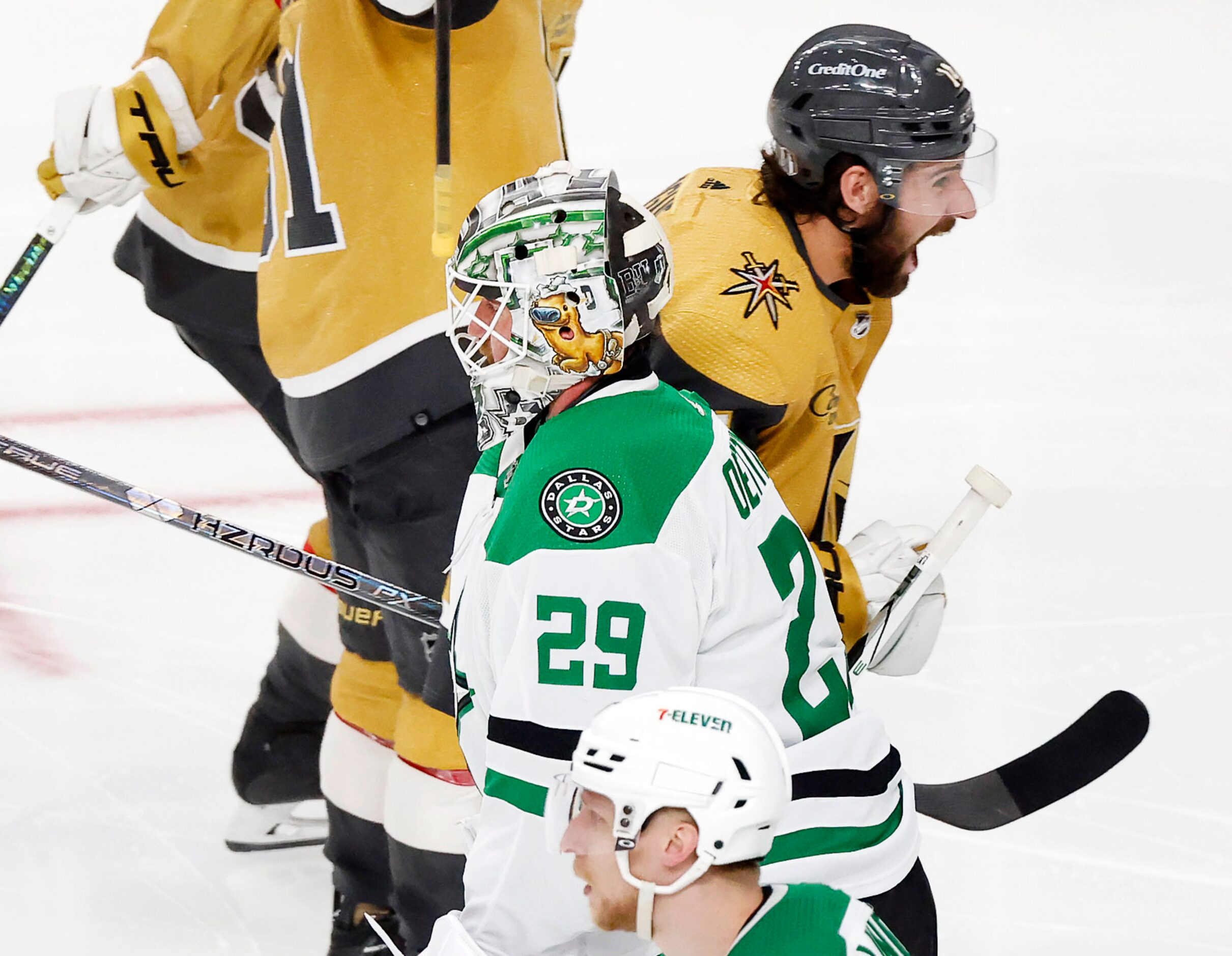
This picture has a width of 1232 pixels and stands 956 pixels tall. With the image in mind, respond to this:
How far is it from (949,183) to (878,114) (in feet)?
0.42

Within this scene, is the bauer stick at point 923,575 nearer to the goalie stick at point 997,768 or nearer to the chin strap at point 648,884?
the goalie stick at point 997,768

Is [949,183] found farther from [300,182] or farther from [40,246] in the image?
[40,246]

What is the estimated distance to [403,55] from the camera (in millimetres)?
2023

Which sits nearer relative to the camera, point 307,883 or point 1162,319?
point 307,883

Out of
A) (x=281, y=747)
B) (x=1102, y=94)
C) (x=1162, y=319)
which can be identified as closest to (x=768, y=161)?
(x=281, y=747)

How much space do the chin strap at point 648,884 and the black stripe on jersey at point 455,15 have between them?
119 centimetres

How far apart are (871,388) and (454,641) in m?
2.80

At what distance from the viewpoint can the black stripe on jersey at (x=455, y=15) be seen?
6.55 feet

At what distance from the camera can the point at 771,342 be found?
188 centimetres

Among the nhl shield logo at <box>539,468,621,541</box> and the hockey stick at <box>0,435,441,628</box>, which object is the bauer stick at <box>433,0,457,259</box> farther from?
the nhl shield logo at <box>539,468,621,541</box>

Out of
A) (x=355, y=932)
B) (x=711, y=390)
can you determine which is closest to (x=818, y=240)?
(x=711, y=390)

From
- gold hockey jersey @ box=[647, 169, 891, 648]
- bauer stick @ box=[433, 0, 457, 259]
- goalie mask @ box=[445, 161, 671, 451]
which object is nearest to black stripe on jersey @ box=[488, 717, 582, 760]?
goalie mask @ box=[445, 161, 671, 451]

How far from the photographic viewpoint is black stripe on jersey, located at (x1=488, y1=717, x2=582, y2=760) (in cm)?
136

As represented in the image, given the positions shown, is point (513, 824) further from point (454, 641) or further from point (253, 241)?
point (253, 241)
